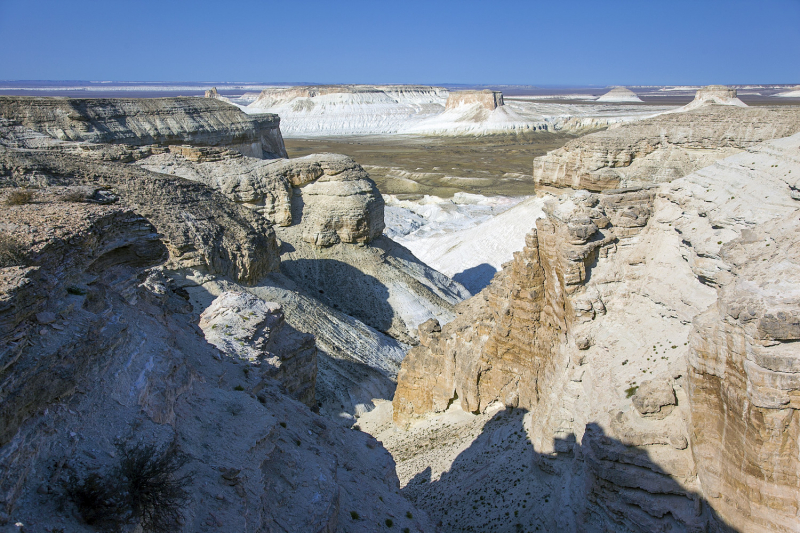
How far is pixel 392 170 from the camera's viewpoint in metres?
79.4

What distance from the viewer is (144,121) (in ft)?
119

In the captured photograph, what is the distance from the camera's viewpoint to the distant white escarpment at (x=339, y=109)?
15479 centimetres

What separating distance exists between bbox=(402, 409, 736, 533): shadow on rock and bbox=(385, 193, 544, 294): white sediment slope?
15.0m

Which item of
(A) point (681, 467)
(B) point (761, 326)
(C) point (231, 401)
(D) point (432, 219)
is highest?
(B) point (761, 326)

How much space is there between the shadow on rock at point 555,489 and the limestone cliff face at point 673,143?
10.8 metres

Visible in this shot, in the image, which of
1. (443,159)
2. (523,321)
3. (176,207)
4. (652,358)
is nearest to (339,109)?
(443,159)

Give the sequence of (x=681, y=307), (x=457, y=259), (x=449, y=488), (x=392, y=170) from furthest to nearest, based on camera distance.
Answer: (x=392, y=170) → (x=457, y=259) → (x=449, y=488) → (x=681, y=307)

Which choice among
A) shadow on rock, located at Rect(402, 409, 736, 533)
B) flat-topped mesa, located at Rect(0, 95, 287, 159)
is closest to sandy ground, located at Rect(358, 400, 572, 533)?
shadow on rock, located at Rect(402, 409, 736, 533)

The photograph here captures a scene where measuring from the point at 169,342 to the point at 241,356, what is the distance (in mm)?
3264

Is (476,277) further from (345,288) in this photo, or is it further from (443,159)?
(443,159)

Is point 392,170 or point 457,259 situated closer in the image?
point 457,259

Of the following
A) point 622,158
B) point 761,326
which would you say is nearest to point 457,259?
point 622,158

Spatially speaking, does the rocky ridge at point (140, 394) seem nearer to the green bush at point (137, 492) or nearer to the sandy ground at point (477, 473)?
the green bush at point (137, 492)

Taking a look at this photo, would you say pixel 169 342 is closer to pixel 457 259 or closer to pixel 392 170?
pixel 457 259
